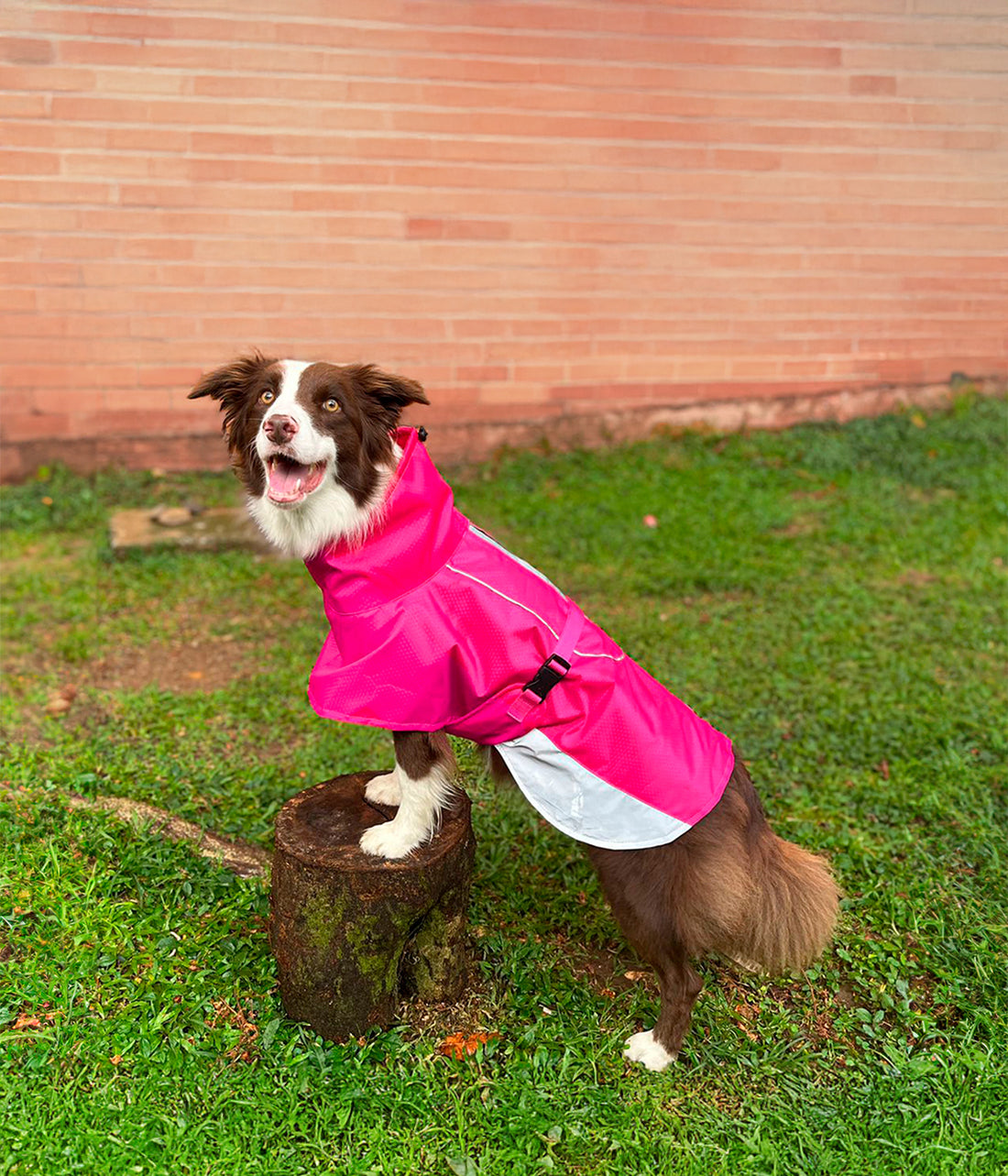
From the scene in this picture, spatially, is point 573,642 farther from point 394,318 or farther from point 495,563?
point 394,318

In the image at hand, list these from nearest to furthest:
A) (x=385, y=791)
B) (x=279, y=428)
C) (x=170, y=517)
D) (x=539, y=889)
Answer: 1. (x=279, y=428)
2. (x=385, y=791)
3. (x=539, y=889)
4. (x=170, y=517)

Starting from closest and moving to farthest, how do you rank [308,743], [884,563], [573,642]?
1. [573,642]
2. [308,743]
3. [884,563]

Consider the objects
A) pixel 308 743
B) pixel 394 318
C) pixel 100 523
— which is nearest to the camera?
pixel 308 743

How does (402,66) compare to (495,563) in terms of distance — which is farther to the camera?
(402,66)

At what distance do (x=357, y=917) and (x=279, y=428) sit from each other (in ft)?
4.53

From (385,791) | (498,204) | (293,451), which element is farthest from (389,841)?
(498,204)

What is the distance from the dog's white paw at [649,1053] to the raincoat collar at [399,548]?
1.52 m

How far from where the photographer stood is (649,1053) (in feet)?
10.3

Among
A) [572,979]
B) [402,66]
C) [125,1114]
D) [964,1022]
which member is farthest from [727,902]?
[402,66]

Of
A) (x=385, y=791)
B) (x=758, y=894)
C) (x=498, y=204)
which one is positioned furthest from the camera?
(x=498, y=204)

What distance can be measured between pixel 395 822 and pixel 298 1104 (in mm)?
792

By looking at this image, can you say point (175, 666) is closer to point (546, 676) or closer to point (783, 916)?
point (546, 676)

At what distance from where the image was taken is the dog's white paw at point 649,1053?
312 cm

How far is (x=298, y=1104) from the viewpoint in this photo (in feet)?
9.52
